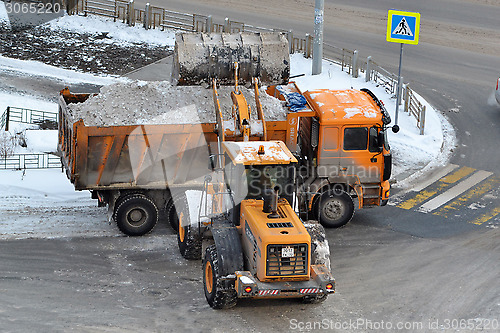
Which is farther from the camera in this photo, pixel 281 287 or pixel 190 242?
pixel 190 242

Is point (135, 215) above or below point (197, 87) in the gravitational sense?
below

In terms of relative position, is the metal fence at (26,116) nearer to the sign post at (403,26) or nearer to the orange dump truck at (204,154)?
the orange dump truck at (204,154)

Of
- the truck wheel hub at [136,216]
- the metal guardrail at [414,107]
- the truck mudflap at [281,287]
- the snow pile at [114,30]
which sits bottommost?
the truck mudflap at [281,287]

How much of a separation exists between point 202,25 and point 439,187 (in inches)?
606

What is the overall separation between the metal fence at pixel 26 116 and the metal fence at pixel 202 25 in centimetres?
944

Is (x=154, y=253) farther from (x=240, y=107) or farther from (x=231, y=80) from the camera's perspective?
A: (x=231, y=80)

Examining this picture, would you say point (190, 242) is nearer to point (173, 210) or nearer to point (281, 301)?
point (173, 210)

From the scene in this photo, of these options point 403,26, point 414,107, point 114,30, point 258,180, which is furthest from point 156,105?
point 114,30

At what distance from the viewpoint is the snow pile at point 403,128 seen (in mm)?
25016

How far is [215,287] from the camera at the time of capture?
15.4 meters

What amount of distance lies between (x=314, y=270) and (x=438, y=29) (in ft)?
77.5

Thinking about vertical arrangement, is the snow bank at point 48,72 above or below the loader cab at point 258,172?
above

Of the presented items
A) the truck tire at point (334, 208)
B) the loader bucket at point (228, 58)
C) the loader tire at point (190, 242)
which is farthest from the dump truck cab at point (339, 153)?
the loader tire at point (190, 242)

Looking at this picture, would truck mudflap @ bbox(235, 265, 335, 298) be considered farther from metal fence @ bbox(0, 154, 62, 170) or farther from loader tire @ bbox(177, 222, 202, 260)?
metal fence @ bbox(0, 154, 62, 170)
